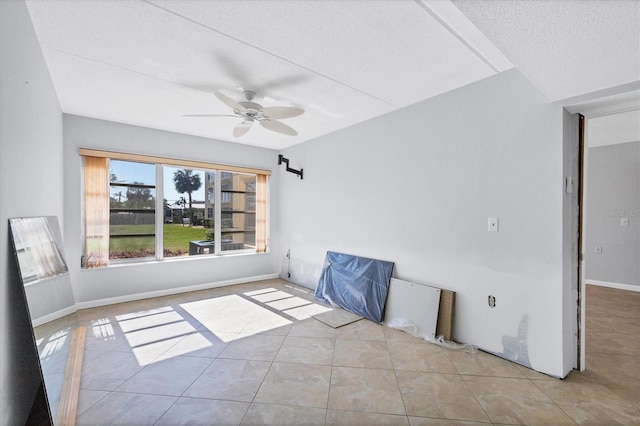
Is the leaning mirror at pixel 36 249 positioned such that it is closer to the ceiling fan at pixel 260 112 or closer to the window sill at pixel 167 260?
the ceiling fan at pixel 260 112

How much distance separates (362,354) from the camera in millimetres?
2588

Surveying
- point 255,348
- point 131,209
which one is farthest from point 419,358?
point 131,209

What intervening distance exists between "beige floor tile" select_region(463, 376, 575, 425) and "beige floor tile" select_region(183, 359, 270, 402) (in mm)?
1660

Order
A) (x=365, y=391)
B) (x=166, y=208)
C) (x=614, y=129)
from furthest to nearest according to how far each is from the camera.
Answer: (x=166, y=208) < (x=614, y=129) < (x=365, y=391)

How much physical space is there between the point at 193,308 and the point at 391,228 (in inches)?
114

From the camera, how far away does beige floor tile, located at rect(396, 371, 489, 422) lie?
5.93 ft

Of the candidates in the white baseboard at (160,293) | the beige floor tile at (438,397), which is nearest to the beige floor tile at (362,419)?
the beige floor tile at (438,397)

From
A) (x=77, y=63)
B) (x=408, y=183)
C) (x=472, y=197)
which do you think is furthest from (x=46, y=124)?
(x=472, y=197)

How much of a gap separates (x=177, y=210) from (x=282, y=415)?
3.83m

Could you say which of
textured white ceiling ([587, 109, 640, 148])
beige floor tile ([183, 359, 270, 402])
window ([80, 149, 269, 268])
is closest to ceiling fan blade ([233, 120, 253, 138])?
window ([80, 149, 269, 268])

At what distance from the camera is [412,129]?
3.25 meters

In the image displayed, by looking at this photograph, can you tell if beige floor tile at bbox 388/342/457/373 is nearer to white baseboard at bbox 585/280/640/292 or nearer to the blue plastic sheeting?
the blue plastic sheeting

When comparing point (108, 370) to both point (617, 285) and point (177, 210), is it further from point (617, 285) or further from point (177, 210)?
point (617, 285)

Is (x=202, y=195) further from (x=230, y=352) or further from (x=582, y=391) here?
(x=582, y=391)
